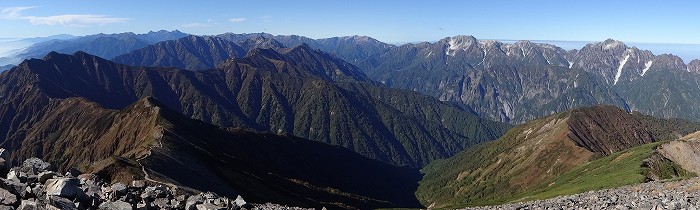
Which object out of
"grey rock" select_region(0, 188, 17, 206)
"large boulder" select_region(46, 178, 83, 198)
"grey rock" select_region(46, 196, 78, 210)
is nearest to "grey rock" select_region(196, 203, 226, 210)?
"large boulder" select_region(46, 178, 83, 198)

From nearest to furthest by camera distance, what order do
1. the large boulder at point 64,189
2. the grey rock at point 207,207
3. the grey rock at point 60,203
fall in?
the grey rock at point 60,203 < the large boulder at point 64,189 < the grey rock at point 207,207

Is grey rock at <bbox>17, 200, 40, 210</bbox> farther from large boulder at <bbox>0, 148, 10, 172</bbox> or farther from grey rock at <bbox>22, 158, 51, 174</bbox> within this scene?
grey rock at <bbox>22, 158, 51, 174</bbox>

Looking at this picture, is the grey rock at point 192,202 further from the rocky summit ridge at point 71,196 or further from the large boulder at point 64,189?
the large boulder at point 64,189

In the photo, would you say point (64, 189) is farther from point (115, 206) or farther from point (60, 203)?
point (115, 206)

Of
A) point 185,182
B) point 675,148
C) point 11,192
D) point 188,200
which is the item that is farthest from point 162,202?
point 675,148

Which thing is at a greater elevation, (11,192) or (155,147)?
(11,192)

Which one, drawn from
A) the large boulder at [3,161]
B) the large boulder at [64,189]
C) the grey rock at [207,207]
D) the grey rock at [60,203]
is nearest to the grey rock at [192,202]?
the grey rock at [207,207]

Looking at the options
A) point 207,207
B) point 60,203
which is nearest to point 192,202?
point 207,207

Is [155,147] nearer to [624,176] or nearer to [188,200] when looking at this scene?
[188,200]
